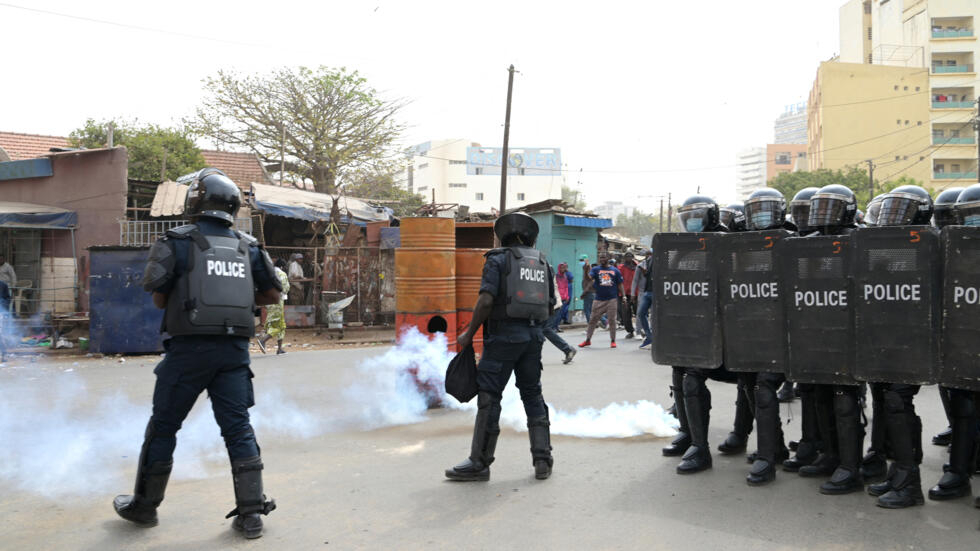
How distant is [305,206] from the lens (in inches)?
746

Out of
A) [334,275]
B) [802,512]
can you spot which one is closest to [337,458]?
[802,512]

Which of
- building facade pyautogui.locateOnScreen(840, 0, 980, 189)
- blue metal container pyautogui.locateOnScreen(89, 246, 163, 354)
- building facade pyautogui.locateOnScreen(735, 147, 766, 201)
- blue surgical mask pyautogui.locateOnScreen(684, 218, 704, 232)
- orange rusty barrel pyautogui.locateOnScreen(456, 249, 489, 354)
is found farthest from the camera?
building facade pyautogui.locateOnScreen(735, 147, 766, 201)

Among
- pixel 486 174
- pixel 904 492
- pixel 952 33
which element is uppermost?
pixel 952 33

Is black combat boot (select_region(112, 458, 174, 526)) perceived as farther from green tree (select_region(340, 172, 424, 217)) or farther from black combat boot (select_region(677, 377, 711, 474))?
green tree (select_region(340, 172, 424, 217))

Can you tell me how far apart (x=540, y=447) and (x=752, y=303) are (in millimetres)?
1720

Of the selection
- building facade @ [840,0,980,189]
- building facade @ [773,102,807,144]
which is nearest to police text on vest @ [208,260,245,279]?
building facade @ [840,0,980,189]

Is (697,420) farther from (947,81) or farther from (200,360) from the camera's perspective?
(947,81)

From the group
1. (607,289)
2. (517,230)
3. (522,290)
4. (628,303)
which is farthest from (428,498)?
(628,303)

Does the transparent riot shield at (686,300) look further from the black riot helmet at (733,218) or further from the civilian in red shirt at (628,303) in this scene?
the civilian in red shirt at (628,303)

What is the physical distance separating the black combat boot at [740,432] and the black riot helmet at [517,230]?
199 centimetres

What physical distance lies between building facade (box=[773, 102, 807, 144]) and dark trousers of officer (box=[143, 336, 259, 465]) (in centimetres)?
19264

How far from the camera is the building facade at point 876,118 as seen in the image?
5897cm

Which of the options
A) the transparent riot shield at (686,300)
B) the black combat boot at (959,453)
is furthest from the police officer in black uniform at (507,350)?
the black combat boot at (959,453)

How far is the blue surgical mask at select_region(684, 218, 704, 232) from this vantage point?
526 centimetres
